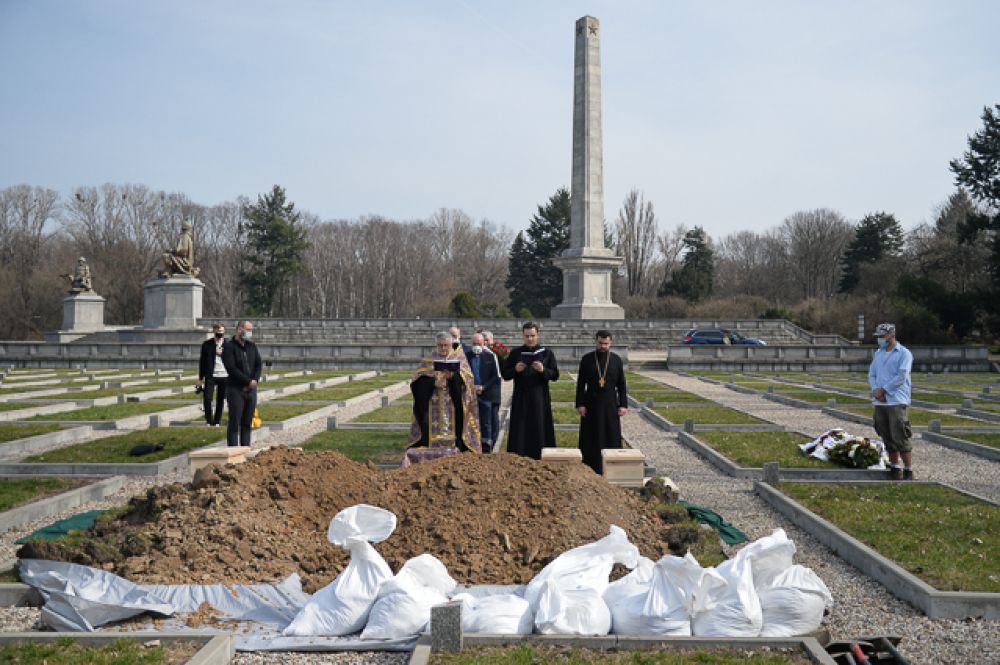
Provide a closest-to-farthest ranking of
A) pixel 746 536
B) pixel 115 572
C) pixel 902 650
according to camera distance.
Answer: pixel 902 650
pixel 115 572
pixel 746 536

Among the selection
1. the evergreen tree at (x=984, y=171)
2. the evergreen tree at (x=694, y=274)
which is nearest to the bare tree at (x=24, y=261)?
the evergreen tree at (x=694, y=274)

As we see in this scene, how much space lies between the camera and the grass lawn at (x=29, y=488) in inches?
353

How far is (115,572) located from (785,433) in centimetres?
1151

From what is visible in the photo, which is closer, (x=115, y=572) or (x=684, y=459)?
(x=115, y=572)

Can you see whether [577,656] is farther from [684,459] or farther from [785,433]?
[785,433]

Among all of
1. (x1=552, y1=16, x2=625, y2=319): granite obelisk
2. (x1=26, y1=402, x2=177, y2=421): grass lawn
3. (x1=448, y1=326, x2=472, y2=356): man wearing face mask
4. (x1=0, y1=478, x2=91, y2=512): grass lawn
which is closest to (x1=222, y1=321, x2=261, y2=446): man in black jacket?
(x1=0, y1=478, x2=91, y2=512): grass lawn

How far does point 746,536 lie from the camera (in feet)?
25.0

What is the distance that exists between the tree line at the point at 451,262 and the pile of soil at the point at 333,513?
4116cm

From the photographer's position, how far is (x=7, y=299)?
62.3 m

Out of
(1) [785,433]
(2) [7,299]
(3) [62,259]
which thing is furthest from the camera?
(3) [62,259]

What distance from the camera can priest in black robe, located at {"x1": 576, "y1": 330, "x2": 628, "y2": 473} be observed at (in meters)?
9.94

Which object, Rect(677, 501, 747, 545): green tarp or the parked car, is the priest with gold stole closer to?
Rect(677, 501, 747, 545): green tarp

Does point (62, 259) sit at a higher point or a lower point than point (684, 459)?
higher

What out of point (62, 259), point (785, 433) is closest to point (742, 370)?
point (785, 433)
